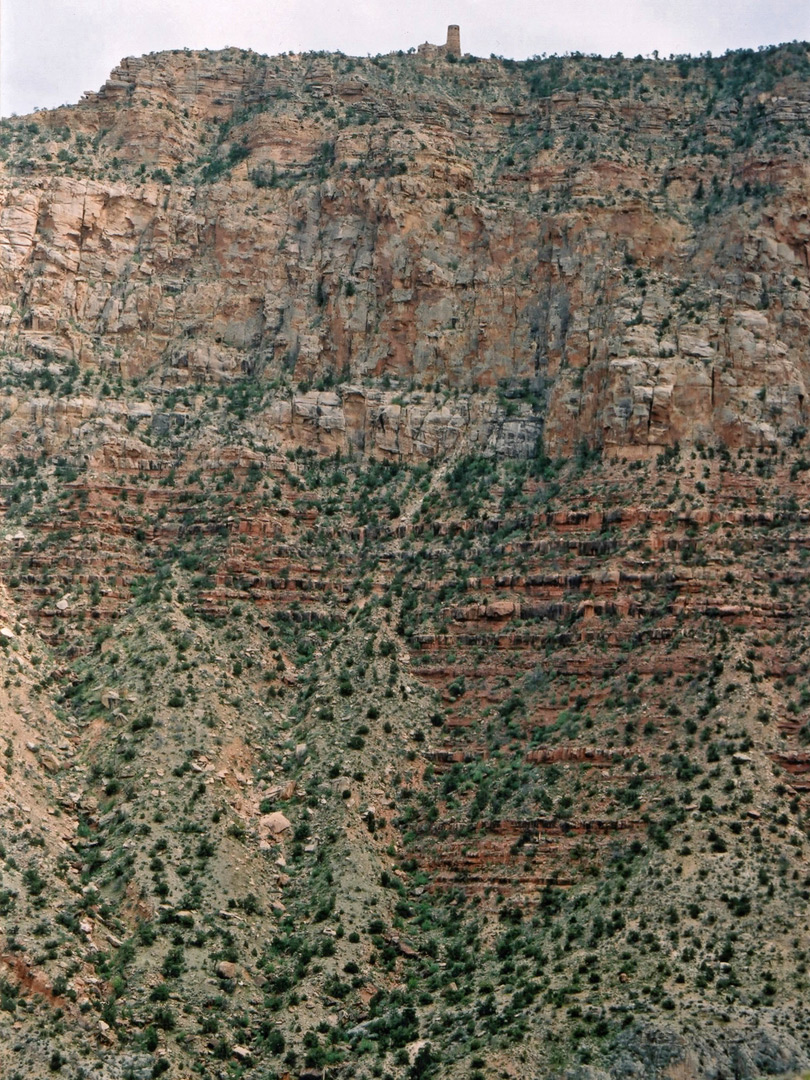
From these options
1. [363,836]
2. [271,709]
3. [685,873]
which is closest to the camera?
[685,873]

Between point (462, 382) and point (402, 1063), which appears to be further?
point (462, 382)

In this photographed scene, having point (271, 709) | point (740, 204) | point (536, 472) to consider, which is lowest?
point (271, 709)

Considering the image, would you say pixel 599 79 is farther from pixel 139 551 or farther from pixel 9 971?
pixel 9 971

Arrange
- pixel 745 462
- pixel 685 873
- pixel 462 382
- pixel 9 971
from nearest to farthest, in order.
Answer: pixel 9 971, pixel 685 873, pixel 745 462, pixel 462 382

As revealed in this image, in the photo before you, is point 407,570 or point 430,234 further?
point 430,234

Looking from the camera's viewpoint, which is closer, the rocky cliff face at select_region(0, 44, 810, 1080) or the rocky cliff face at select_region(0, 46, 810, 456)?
the rocky cliff face at select_region(0, 44, 810, 1080)

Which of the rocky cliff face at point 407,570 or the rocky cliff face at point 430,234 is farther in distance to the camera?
the rocky cliff face at point 430,234

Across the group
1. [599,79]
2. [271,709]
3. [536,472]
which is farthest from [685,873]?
[599,79]

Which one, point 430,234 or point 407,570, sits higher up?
point 430,234
